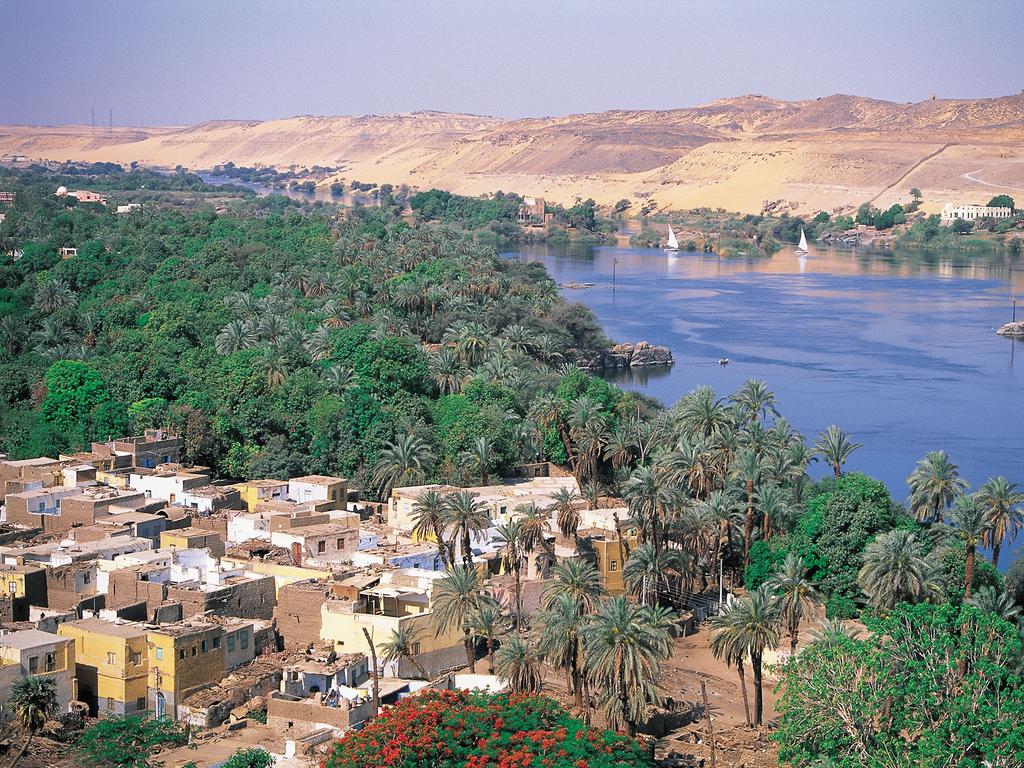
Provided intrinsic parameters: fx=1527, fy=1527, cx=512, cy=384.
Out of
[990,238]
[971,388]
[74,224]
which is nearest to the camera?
[971,388]

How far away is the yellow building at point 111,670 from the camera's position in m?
18.4

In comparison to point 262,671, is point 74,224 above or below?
above

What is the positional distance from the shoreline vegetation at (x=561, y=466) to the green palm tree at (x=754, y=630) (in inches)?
1.8

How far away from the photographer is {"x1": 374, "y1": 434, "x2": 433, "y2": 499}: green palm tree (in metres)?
27.3

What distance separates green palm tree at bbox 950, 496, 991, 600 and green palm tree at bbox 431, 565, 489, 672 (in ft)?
25.0

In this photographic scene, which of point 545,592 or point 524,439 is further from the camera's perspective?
point 524,439

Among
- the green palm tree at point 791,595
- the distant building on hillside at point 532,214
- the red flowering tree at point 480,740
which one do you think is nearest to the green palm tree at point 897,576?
the green palm tree at point 791,595

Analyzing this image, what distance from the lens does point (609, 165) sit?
143750 mm

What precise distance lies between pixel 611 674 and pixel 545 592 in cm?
289

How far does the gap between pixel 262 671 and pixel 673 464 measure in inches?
354

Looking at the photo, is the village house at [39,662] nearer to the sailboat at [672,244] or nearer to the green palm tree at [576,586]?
the green palm tree at [576,586]

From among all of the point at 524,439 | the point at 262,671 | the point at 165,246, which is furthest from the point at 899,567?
the point at 165,246

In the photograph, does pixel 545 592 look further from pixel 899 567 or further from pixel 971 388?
pixel 971 388

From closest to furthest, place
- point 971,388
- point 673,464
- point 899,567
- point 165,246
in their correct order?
point 899,567 → point 673,464 → point 971,388 → point 165,246
